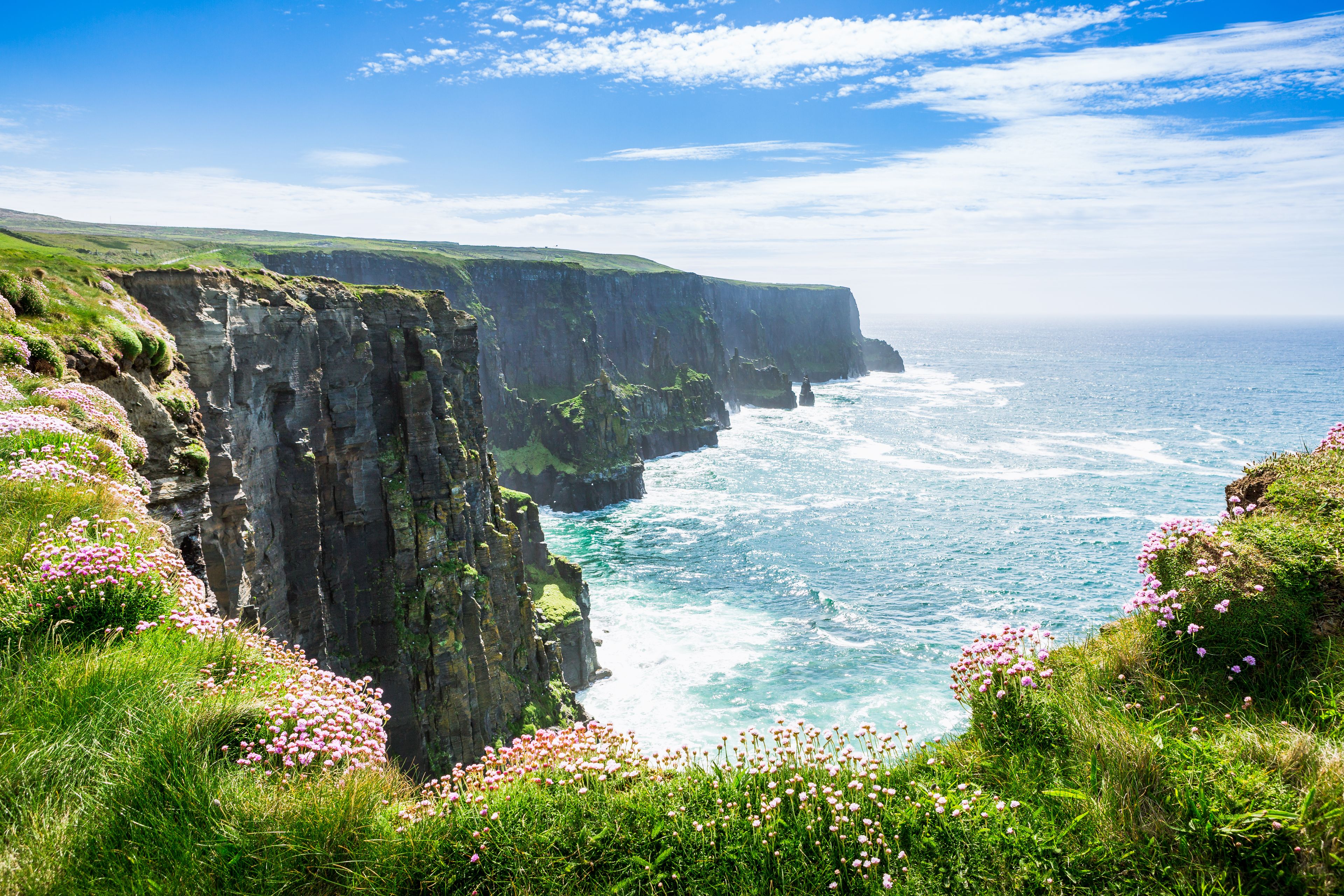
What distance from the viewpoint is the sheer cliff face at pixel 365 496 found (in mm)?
28359

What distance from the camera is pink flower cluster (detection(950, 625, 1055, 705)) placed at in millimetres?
9781

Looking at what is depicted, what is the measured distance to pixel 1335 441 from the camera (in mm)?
13570

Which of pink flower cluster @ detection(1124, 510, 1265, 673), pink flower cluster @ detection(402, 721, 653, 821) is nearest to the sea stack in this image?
pink flower cluster @ detection(1124, 510, 1265, 673)

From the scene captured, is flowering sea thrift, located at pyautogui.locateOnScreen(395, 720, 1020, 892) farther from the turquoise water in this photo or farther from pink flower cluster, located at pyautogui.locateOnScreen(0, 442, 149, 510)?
the turquoise water

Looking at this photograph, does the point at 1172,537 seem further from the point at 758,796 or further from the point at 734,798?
the point at 734,798

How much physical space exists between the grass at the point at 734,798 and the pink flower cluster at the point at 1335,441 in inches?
196

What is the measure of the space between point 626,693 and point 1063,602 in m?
39.3

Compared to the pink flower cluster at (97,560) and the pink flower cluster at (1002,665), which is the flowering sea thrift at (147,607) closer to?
the pink flower cluster at (97,560)

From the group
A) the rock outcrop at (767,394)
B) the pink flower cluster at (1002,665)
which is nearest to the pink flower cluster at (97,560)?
the pink flower cluster at (1002,665)

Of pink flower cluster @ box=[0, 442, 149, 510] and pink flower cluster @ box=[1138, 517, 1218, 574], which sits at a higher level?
pink flower cluster @ box=[1138, 517, 1218, 574]

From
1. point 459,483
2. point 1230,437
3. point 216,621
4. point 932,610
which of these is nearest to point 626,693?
point 459,483

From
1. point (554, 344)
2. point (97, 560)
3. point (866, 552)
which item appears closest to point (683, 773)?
point (97, 560)

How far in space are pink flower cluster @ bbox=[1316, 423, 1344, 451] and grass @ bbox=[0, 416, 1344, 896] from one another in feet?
16.3

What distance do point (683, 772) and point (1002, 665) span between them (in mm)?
4685
